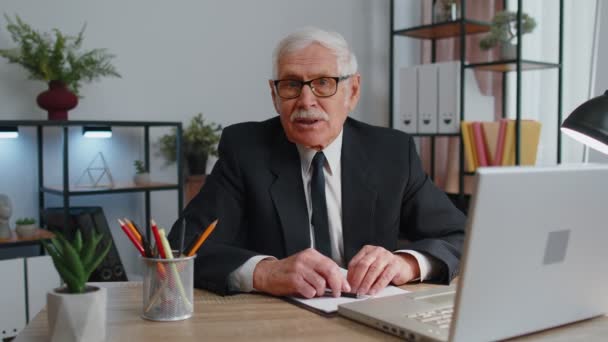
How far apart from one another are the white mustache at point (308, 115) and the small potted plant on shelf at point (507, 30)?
6.27 ft

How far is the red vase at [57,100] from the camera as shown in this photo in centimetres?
279

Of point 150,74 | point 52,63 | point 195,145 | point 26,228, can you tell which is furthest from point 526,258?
point 150,74

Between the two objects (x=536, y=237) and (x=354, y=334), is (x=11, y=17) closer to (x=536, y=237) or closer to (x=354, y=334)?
(x=354, y=334)

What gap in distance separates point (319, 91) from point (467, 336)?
3.10ft

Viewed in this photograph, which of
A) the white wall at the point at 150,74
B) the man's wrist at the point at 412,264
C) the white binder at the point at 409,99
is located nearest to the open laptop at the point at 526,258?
the man's wrist at the point at 412,264

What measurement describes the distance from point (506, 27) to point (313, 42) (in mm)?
1972

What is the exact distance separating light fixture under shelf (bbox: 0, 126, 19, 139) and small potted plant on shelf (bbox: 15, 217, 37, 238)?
378mm

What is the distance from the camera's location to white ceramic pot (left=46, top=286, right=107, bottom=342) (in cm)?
90

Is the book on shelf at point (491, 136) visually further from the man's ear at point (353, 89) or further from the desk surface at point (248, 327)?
the desk surface at point (248, 327)

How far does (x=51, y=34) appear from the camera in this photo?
2969 millimetres

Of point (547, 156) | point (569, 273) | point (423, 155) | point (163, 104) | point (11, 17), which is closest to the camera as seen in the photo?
point (569, 273)

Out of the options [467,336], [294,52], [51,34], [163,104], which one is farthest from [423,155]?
Answer: [467,336]

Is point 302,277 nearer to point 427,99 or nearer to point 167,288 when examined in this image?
point 167,288

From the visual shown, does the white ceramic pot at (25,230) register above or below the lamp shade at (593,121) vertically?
below
